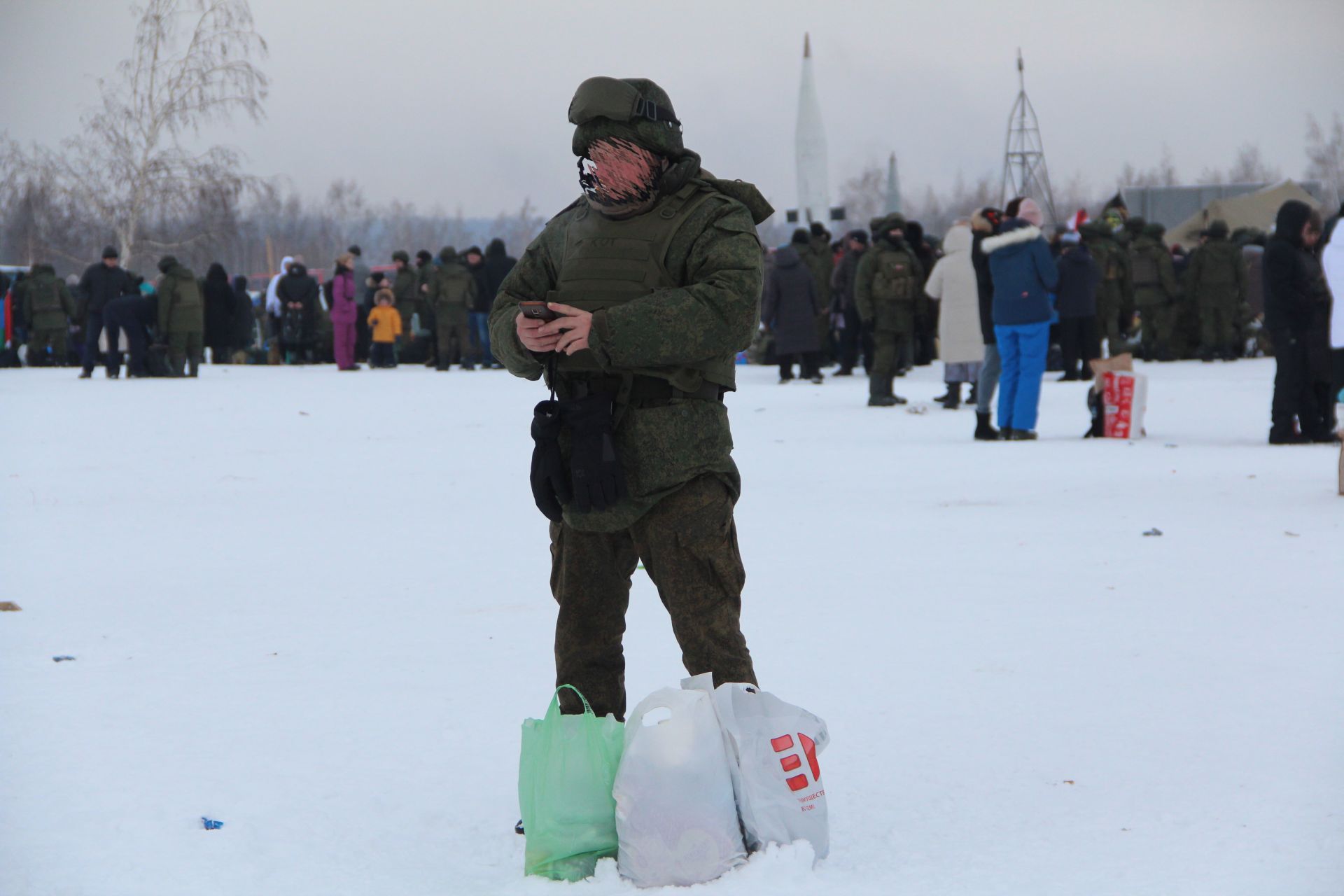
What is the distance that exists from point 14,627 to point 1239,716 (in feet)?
13.2

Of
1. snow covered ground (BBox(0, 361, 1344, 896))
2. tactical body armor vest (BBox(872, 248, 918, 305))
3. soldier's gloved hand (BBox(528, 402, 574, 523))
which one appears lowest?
snow covered ground (BBox(0, 361, 1344, 896))

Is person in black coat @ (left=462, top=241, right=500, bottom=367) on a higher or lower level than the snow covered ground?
higher

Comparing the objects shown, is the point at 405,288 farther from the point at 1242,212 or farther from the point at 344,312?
the point at 1242,212

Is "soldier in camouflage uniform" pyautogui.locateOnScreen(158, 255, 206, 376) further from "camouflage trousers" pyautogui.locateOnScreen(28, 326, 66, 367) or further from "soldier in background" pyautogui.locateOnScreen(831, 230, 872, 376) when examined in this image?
"soldier in background" pyautogui.locateOnScreen(831, 230, 872, 376)

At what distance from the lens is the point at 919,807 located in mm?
3279

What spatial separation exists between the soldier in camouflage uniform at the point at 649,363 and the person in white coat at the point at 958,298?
10.2 m

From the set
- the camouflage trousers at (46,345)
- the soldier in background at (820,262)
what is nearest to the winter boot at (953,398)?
the soldier in background at (820,262)

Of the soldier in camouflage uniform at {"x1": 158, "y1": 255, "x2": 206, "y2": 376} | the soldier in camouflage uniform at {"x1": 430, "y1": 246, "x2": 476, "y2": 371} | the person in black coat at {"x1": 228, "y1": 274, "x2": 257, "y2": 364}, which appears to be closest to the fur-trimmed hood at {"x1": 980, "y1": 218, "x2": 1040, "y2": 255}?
the soldier in camouflage uniform at {"x1": 430, "y1": 246, "x2": 476, "y2": 371}

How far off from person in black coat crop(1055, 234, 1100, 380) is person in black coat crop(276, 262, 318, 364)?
1195 cm

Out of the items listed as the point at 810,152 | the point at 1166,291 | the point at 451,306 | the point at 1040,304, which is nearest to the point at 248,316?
the point at 451,306

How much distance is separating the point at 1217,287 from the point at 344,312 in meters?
11.9

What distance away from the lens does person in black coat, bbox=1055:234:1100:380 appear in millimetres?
15180

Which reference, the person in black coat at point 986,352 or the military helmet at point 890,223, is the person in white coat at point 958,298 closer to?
the military helmet at point 890,223

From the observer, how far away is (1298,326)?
9609 mm
